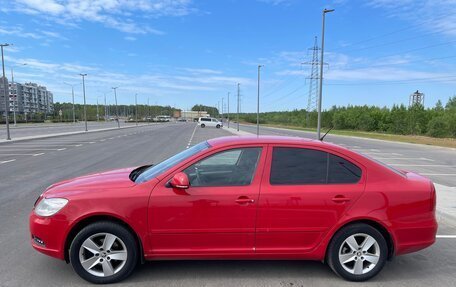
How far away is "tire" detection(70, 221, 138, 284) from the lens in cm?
372

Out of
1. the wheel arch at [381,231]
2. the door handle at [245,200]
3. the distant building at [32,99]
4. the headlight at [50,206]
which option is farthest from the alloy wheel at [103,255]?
the distant building at [32,99]

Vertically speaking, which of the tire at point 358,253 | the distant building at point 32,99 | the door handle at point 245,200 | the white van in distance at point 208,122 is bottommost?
the white van in distance at point 208,122

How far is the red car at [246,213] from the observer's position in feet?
12.2

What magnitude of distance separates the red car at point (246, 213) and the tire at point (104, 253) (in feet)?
0.03

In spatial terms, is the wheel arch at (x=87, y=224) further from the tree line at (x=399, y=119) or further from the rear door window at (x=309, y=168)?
the tree line at (x=399, y=119)

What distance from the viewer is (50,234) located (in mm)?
3730

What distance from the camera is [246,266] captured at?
167 inches

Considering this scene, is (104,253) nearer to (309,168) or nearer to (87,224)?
(87,224)

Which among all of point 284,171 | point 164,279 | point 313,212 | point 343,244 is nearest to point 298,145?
point 284,171

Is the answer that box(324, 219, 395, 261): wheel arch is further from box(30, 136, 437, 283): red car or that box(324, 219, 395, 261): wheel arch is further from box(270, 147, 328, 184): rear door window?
box(270, 147, 328, 184): rear door window

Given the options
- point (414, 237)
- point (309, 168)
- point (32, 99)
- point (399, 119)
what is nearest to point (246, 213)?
point (309, 168)

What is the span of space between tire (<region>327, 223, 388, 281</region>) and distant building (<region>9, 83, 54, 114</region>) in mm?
104962

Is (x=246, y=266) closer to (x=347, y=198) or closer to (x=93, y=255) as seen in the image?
(x=347, y=198)

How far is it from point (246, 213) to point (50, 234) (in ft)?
6.61
